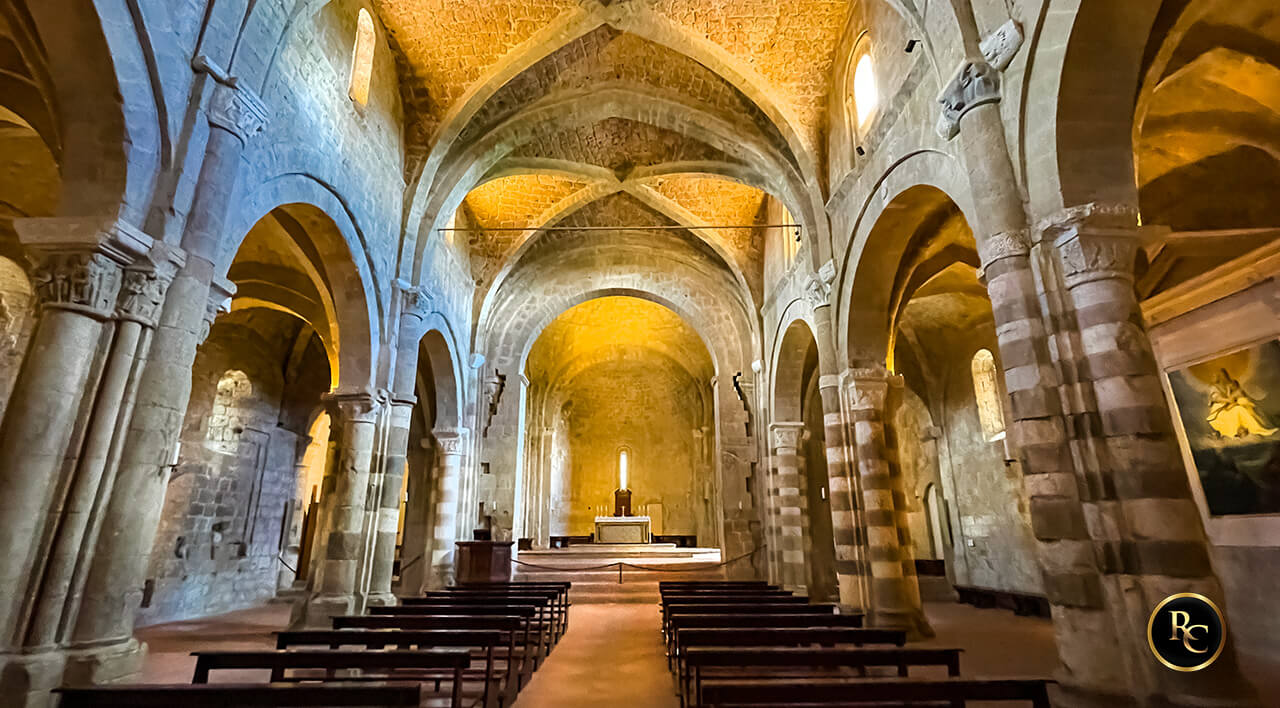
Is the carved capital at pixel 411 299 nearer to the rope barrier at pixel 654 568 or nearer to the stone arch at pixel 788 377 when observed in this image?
the rope barrier at pixel 654 568

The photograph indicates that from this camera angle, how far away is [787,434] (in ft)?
47.9

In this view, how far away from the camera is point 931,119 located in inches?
282

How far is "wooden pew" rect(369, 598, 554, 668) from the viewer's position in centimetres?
712

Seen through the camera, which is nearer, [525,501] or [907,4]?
[907,4]

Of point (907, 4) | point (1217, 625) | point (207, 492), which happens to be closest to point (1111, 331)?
point (1217, 625)

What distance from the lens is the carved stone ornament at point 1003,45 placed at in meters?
5.31

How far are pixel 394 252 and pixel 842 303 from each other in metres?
8.00

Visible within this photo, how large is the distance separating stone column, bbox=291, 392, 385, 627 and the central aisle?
346cm

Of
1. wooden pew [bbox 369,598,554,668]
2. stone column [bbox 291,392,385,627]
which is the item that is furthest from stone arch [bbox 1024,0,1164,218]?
stone column [bbox 291,392,385,627]

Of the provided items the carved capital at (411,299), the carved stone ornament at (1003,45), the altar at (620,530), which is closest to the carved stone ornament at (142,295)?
the carved capital at (411,299)

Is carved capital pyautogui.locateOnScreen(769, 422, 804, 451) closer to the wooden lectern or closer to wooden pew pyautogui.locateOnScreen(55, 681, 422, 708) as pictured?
the wooden lectern

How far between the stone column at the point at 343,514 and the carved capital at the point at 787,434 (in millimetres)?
9053

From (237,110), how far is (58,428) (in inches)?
131

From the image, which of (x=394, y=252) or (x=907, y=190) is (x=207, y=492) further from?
(x=907, y=190)
